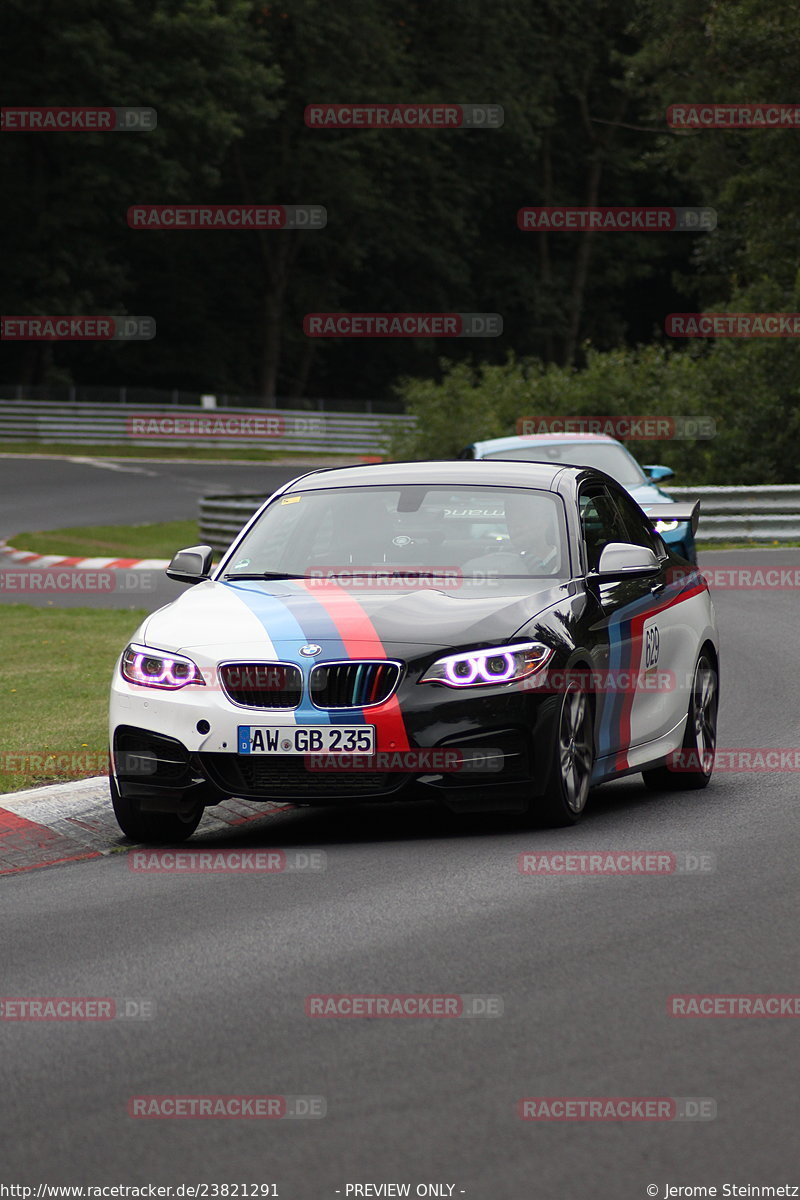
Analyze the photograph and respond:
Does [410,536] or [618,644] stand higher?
[410,536]

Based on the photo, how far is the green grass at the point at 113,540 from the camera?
95.4 ft

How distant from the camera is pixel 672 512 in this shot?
18.7 metres

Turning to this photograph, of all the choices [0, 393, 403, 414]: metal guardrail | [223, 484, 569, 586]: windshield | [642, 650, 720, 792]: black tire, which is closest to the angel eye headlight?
[223, 484, 569, 586]: windshield

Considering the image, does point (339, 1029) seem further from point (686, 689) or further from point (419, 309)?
point (419, 309)

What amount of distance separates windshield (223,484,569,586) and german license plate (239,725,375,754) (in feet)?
3.66

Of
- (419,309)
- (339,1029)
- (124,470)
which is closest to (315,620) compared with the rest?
(339,1029)

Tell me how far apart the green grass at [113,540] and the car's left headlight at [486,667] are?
2022 centimetres

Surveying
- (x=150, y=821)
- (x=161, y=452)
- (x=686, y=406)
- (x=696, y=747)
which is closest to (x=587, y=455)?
(x=696, y=747)

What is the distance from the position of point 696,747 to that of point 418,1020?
4.66m

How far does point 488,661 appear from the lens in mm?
8297

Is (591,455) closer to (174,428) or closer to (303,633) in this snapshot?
(303,633)

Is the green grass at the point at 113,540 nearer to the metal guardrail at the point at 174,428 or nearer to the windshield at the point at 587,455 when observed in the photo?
the windshield at the point at 587,455

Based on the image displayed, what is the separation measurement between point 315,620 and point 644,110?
72.4 meters

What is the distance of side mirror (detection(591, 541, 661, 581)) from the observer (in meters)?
9.14
